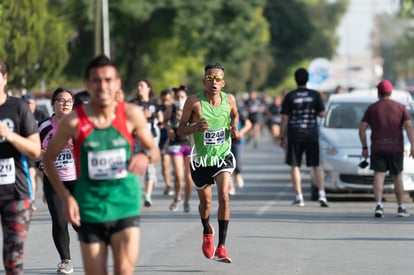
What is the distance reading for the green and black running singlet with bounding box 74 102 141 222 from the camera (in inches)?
299

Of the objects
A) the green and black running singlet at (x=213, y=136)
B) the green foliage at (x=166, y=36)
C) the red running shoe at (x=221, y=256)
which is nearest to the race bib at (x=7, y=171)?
the red running shoe at (x=221, y=256)

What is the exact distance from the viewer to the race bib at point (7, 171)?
8664mm

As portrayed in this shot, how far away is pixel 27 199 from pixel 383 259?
4.66m

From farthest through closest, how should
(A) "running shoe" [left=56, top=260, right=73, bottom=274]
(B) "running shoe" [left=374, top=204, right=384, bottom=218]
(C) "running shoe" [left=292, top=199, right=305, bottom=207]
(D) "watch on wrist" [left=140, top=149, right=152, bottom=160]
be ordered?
(C) "running shoe" [left=292, top=199, right=305, bottom=207] → (B) "running shoe" [left=374, top=204, right=384, bottom=218] → (A) "running shoe" [left=56, top=260, right=73, bottom=274] → (D) "watch on wrist" [left=140, top=149, right=152, bottom=160]

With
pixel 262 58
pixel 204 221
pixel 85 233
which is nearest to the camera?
pixel 85 233

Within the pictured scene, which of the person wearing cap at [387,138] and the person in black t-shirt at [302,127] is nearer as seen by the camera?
the person wearing cap at [387,138]

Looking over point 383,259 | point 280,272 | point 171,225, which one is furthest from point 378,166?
point 280,272

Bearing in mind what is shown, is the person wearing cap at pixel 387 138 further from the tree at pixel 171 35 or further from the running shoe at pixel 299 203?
the tree at pixel 171 35

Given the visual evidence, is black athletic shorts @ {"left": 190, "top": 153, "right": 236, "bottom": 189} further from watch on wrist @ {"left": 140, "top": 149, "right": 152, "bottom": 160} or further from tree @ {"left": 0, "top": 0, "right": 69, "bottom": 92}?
tree @ {"left": 0, "top": 0, "right": 69, "bottom": 92}

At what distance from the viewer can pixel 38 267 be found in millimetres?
11859

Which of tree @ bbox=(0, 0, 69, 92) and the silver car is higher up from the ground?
tree @ bbox=(0, 0, 69, 92)

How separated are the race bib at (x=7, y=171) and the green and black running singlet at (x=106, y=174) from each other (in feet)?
3.67

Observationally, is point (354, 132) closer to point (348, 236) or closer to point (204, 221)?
point (348, 236)

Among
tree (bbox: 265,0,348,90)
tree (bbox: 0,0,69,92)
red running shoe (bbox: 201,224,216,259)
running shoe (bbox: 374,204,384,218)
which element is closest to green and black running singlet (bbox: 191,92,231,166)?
red running shoe (bbox: 201,224,216,259)
